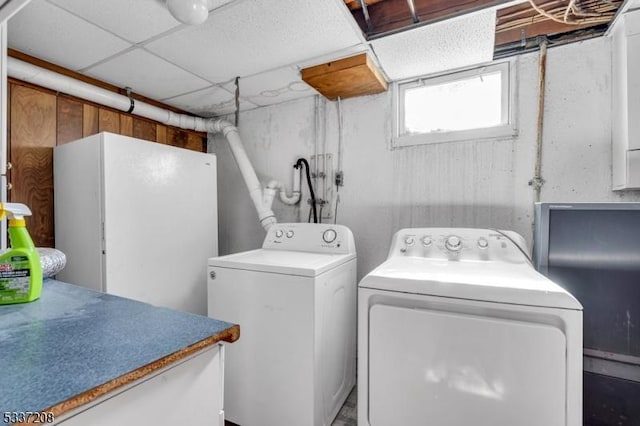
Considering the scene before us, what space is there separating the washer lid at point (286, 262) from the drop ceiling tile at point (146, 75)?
1304mm

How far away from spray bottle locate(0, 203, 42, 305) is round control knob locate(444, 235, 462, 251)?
1685 millimetres

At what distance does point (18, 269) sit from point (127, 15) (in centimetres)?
129

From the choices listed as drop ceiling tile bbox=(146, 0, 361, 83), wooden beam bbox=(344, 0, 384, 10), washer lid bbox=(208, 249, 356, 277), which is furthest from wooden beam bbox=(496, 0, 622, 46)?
washer lid bbox=(208, 249, 356, 277)

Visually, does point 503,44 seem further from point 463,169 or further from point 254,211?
point 254,211

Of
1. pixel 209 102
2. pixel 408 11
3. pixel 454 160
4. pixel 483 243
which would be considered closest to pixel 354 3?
pixel 408 11

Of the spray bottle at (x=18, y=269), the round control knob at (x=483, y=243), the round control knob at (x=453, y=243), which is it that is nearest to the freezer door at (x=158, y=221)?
the spray bottle at (x=18, y=269)

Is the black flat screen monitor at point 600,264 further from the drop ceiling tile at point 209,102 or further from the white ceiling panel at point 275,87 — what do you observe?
the drop ceiling tile at point 209,102

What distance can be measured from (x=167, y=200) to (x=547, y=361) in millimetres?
2123

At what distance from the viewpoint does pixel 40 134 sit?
6.38ft

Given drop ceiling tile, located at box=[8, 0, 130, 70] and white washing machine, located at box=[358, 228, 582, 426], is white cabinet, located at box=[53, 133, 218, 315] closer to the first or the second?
drop ceiling tile, located at box=[8, 0, 130, 70]

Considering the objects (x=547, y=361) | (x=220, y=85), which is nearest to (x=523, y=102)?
(x=547, y=361)

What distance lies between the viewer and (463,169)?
1.98 meters

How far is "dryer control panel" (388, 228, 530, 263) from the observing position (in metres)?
1.56

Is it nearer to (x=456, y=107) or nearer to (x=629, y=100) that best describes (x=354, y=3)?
(x=456, y=107)
